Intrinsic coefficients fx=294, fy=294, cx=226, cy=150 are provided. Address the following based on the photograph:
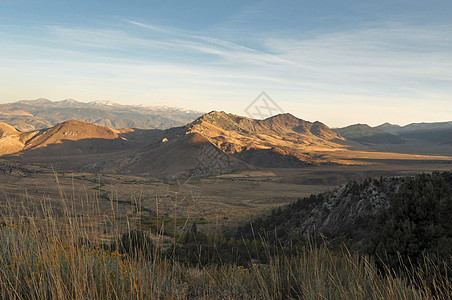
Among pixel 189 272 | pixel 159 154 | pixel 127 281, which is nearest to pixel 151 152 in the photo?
pixel 159 154

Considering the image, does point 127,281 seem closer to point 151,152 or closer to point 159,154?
point 159,154

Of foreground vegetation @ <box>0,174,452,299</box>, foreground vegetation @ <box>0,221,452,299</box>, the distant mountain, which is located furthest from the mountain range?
foreground vegetation @ <box>0,221,452,299</box>

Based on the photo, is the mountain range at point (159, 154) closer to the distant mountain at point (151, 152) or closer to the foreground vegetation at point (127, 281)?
the distant mountain at point (151, 152)

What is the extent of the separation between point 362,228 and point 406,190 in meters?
14.4

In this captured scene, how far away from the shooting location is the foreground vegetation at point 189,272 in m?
3.61

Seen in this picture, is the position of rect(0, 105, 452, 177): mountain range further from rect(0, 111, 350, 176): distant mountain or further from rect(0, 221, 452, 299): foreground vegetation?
rect(0, 221, 452, 299): foreground vegetation

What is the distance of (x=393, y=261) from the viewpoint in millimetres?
6441

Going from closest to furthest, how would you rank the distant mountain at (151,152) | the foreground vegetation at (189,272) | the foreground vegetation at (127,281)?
the foreground vegetation at (127,281), the foreground vegetation at (189,272), the distant mountain at (151,152)

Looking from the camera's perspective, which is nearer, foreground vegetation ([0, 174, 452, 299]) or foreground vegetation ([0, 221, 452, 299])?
foreground vegetation ([0, 221, 452, 299])

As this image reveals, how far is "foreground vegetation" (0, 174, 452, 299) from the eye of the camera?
361cm

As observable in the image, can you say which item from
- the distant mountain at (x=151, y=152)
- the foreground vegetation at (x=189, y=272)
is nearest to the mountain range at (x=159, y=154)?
the distant mountain at (x=151, y=152)

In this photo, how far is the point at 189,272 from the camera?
19.3 feet

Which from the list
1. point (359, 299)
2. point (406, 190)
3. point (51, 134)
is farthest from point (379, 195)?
point (51, 134)

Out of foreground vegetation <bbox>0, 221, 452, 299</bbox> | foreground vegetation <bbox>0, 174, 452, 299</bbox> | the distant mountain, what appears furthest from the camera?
the distant mountain
